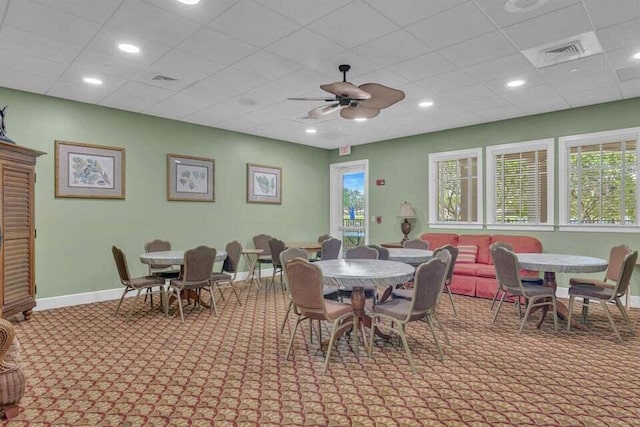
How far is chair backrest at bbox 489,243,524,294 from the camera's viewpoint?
3979mm

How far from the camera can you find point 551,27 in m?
3.28

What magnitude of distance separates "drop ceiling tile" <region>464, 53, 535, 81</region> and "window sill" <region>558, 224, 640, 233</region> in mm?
2734

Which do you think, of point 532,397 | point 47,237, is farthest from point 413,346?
point 47,237

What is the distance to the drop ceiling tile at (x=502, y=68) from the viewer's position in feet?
13.0

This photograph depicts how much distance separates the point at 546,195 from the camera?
6.04 m

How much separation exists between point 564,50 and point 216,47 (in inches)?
134

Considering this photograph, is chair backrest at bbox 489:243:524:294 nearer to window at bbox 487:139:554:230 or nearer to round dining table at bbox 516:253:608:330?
round dining table at bbox 516:253:608:330

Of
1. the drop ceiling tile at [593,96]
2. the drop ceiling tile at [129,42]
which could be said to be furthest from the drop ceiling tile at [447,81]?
the drop ceiling tile at [129,42]

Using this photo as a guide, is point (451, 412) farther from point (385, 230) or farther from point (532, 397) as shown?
point (385, 230)

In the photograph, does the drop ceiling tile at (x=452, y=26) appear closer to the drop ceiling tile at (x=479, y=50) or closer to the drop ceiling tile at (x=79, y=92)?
the drop ceiling tile at (x=479, y=50)

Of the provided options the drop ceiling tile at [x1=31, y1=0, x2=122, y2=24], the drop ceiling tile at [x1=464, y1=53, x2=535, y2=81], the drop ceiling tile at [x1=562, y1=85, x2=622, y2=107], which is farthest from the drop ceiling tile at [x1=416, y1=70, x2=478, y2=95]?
the drop ceiling tile at [x1=31, y1=0, x2=122, y2=24]

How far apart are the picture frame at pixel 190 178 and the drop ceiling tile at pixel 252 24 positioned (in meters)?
3.45

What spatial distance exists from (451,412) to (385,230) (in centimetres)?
581

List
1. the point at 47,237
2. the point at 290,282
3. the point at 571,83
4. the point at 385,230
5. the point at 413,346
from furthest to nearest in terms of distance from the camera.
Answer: the point at 385,230 < the point at 47,237 < the point at 571,83 < the point at 413,346 < the point at 290,282
